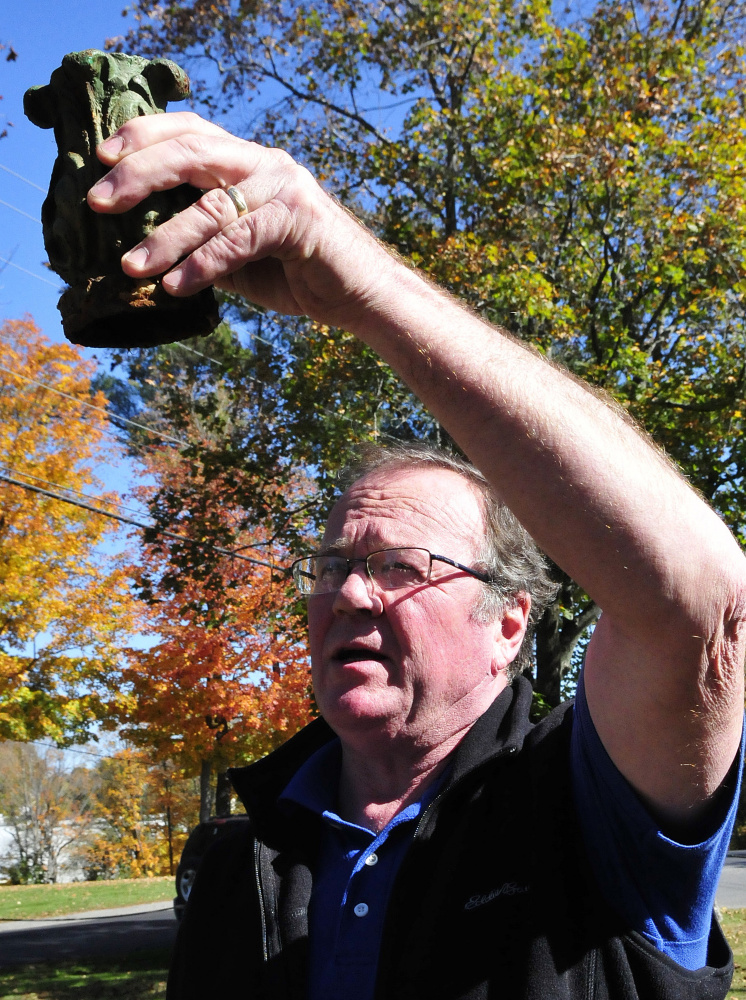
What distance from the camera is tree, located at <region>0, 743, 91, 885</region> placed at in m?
34.8

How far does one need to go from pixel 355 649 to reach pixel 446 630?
0.21 metres

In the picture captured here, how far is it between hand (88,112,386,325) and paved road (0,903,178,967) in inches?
479

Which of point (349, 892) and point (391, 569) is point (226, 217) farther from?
point (349, 892)

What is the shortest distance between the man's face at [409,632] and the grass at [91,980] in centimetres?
718

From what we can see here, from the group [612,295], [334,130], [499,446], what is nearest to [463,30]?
[334,130]

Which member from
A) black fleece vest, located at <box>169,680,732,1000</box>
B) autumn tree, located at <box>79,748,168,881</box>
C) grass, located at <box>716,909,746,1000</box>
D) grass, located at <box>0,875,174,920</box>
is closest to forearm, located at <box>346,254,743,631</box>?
black fleece vest, located at <box>169,680,732,1000</box>

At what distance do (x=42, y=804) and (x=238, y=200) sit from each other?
38.7m

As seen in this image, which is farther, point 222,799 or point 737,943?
point 222,799

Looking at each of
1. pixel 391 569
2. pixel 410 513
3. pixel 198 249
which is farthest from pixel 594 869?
pixel 198 249

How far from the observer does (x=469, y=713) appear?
6.73 ft

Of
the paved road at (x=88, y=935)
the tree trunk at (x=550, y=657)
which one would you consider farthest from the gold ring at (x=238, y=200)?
the paved road at (x=88, y=935)

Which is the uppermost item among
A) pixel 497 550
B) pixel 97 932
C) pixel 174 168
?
pixel 174 168

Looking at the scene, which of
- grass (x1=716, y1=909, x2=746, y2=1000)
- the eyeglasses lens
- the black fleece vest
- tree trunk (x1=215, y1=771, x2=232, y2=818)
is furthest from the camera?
tree trunk (x1=215, y1=771, x2=232, y2=818)

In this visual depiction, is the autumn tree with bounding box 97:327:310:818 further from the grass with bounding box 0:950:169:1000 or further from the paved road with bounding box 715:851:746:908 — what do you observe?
the paved road with bounding box 715:851:746:908
